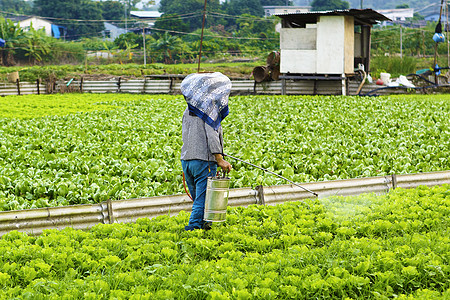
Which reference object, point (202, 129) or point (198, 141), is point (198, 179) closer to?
point (198, 141)

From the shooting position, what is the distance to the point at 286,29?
90.9 ft

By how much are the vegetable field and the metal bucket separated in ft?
8.10

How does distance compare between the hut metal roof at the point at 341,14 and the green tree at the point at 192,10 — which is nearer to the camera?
the hut metal roof at the point at 341,14

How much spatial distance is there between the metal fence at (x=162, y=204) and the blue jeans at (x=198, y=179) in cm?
103

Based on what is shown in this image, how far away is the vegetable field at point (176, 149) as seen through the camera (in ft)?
28.3

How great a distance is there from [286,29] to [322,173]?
756 inches

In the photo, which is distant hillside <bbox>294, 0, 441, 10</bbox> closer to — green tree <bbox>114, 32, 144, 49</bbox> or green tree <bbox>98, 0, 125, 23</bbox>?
green tree <bbox>98, 0, 125, 23</bbox>

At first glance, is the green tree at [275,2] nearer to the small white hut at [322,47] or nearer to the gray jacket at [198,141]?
the small white hut at [322,47]

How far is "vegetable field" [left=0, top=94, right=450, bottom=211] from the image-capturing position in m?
8.64

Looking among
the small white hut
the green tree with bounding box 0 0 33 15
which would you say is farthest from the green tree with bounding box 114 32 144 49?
the small white hut

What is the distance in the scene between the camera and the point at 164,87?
3244 cm

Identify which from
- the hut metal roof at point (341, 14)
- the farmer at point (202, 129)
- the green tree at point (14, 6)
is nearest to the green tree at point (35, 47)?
the hut metal roof at point (341, 14)

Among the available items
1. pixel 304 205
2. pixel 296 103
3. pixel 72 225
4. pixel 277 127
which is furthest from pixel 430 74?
pixel 72 225

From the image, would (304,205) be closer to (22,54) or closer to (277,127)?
(277,127)
